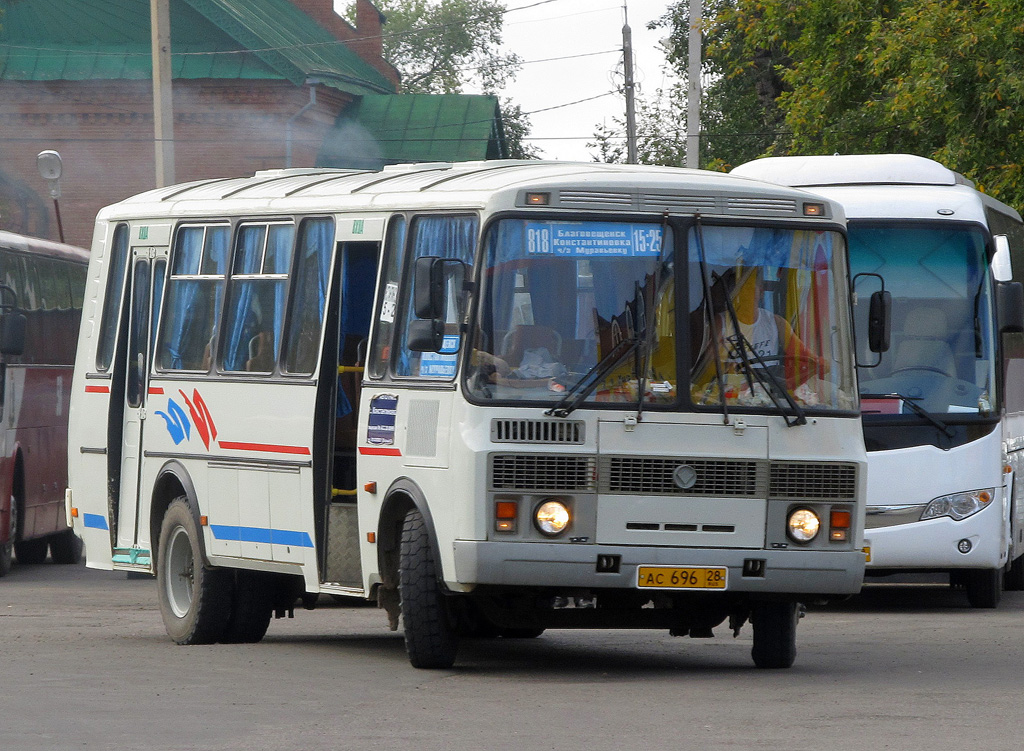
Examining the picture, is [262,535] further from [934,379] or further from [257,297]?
[934,379]

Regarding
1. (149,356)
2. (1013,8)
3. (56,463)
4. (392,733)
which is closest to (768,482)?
(392,733)

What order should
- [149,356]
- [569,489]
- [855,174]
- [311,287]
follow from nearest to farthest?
[569,489] → [311,287] → [149,356] → [855,174]

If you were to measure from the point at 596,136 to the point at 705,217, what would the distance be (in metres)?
47.6

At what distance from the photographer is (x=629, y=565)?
1093 cm

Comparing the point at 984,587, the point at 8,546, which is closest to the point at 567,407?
the point at 984,587

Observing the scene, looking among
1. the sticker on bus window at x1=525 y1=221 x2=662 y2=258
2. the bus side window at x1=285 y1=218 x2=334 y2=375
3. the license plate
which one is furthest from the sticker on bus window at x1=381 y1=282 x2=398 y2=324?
the license plate

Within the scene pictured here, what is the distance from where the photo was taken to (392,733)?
915cm

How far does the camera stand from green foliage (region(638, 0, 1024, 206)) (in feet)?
87.9

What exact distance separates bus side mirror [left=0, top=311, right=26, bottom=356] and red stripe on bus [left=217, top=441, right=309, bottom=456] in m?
8.82

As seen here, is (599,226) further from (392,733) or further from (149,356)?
(149,356)

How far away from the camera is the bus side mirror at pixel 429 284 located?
10.7m

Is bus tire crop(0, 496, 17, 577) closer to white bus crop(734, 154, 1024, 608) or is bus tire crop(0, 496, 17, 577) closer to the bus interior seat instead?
white bus crop(734, 154, 1024, 608)

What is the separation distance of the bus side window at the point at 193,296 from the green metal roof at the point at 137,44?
35243 millimetres

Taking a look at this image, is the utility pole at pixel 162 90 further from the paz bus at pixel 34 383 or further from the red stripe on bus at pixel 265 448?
the red stripe on bus at pixel 265 448
